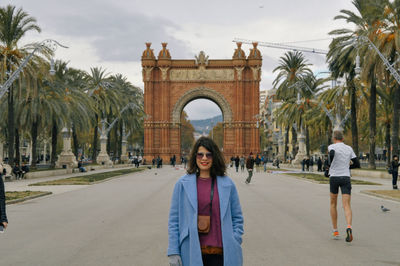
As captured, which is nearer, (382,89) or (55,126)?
(382,89)

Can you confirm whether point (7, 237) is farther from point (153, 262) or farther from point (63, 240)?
point (153, 262)

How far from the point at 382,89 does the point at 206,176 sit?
1304 inches

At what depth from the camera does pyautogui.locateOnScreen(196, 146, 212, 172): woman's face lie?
13.5 feet

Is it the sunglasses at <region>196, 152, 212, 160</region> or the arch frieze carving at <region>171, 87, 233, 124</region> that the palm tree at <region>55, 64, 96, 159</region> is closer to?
the arch frieze carving at <region>171, 87, 233, 124</region>

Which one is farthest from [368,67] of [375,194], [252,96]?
[252,96]

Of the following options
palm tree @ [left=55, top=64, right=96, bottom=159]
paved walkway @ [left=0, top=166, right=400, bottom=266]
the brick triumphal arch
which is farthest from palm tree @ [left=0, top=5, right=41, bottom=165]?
the brick triumphal arch

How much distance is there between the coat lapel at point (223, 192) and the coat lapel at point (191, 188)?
0.22 metres

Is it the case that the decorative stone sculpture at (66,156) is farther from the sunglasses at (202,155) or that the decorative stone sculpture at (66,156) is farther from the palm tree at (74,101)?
the sunglasses at (202,155)

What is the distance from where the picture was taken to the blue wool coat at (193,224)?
12.4 feet

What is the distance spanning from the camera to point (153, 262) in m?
6.66

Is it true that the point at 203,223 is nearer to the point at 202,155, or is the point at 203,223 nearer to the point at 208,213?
the point at 208,213

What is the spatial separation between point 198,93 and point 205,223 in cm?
6624

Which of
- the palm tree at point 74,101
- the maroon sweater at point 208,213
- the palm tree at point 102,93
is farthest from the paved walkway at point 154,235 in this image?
the palm tree at point 102,93

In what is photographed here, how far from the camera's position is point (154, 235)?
887cm
